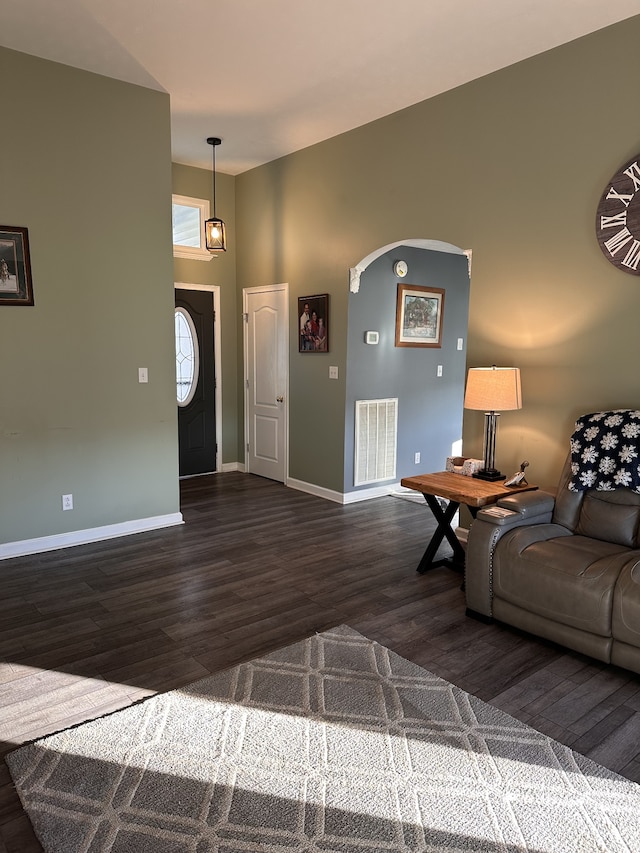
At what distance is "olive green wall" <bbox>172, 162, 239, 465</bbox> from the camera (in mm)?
6117

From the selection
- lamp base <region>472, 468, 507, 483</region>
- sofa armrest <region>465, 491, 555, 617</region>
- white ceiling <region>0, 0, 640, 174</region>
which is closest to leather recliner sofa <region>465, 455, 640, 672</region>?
sofa armrest <region>465, 491, 555, 617</region>

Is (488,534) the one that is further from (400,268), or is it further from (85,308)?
(400,268)

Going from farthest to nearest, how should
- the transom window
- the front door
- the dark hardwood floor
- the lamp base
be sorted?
the front door < the transom window < the lamp base < the dark hardwood floor

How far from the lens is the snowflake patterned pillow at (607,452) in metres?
3.08

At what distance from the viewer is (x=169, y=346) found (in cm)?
466

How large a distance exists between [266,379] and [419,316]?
5.74 feet

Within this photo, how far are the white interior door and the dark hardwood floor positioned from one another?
5.31 ft

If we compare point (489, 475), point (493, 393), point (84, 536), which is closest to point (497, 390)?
point (493, 393)

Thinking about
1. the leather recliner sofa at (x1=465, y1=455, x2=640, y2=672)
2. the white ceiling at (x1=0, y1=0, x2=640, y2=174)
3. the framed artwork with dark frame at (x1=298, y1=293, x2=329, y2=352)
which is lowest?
the leather recliner sofa at (x1=465, y1=455, x2=640, y2=672)

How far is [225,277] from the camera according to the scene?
6.52m

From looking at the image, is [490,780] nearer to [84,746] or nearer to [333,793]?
[333,793]

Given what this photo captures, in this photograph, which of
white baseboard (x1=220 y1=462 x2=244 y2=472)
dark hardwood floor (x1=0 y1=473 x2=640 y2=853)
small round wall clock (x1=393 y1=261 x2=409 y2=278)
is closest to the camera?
dark hardwood floor (x1=0 y1=473 x2=640 y2=853)

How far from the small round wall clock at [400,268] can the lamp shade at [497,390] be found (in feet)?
7.72

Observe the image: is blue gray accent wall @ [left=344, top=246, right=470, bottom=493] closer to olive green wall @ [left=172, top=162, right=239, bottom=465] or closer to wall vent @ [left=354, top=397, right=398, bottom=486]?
wall vent @ [left=354, top=397, right=398, bottom=486]
